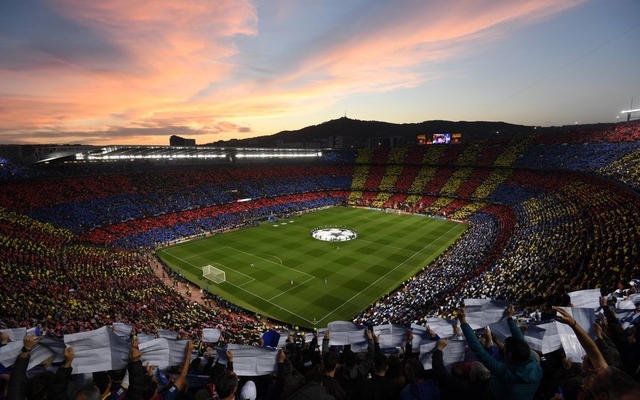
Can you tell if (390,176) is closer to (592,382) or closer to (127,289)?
(127,289)

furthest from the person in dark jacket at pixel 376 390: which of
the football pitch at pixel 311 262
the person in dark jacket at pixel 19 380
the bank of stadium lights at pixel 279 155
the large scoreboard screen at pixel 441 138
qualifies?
the large scoreboard screen at pixel 441 138

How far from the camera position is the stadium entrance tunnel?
44350 millimetres

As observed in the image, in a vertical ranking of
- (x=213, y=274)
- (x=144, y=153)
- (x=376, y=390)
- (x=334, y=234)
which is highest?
(x=144, y=153)

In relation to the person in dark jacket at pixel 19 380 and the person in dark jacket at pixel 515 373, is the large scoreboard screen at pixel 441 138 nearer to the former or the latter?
the person in dark jacket at pixel 515 373

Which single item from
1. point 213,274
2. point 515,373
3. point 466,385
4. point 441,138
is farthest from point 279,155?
point 515,373

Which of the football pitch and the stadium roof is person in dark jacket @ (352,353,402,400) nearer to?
the football pitch

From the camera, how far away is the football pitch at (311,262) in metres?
27.2

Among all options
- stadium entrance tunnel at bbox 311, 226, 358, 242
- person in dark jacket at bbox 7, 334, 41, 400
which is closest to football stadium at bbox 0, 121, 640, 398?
person in dark jacket at bbox 7, 334, 41, 400

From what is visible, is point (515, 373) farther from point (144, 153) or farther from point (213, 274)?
point (144, 153)

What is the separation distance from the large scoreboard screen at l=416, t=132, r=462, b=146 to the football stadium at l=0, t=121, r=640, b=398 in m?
6.43

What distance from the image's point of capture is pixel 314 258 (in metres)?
37.2

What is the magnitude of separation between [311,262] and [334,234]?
36.1ft

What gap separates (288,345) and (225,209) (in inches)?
1937

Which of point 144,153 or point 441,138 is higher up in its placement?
point 441,138
